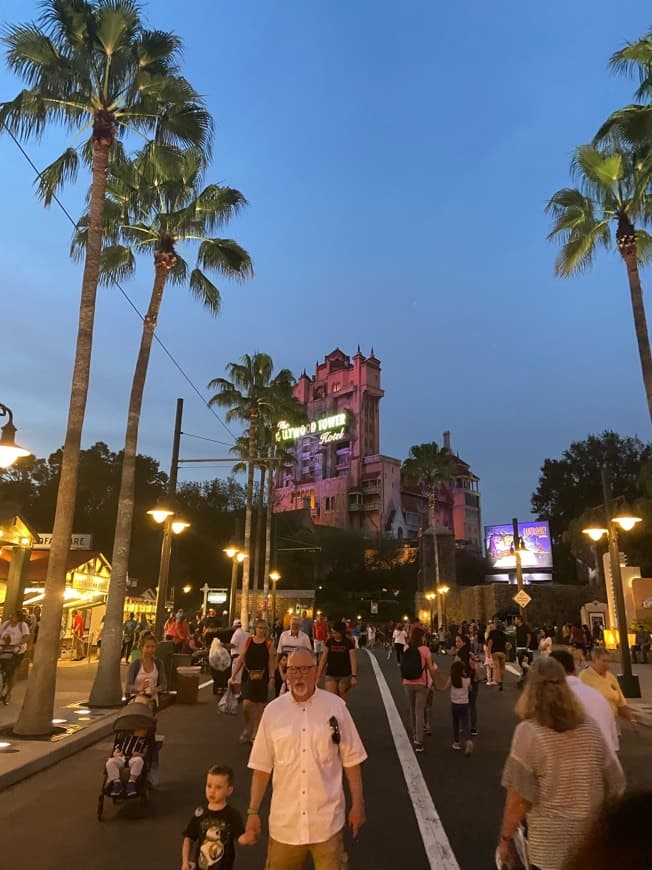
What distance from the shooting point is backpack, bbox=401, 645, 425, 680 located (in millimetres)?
9953

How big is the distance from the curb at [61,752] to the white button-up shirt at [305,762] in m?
5.25

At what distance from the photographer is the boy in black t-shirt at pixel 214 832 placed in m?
3.85

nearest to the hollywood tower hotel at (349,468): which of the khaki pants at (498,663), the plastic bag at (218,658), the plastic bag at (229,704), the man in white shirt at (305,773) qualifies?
the khaki pants at (498,663)

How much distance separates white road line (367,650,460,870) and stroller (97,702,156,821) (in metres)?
2.77

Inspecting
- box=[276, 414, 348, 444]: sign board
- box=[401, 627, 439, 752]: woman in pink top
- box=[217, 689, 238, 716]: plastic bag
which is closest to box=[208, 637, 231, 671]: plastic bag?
box=[217, 689, 238, 716]: plastic bag

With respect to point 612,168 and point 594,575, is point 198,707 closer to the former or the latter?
point 612,168

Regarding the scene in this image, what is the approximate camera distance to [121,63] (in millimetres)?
12898

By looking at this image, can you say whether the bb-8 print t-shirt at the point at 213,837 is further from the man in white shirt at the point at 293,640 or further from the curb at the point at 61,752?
the man in white shirt at the point at 293,640

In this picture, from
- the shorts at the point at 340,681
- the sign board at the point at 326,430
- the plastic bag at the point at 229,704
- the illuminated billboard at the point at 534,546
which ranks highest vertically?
the sign board at the point at 326,430

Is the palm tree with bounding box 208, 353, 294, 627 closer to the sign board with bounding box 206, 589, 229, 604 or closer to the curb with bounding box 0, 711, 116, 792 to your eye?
the sign board with bounding box 206, 589, 229, 604

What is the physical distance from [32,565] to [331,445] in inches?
2824

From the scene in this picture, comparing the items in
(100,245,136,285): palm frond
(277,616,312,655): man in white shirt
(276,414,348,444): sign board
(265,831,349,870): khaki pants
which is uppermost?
(276,414,348,444): sign board

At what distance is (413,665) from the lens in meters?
10.0

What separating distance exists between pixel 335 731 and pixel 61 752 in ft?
22.9
